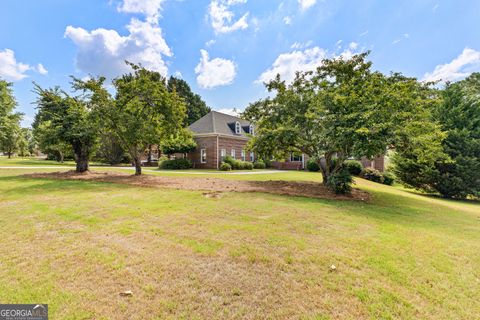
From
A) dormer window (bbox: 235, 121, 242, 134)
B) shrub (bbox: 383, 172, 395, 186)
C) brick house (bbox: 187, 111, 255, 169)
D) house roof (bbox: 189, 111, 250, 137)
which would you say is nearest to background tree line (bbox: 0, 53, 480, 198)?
shrub (bbox: 383, 172, 395, 186)

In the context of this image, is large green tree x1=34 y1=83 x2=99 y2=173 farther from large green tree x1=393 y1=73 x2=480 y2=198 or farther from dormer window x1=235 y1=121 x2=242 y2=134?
large green tree x1=393 y1=73 x2=480 y2=198

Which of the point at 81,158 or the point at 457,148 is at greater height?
the point at 457,148

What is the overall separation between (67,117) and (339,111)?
1617cm

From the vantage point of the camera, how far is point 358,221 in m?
5.75

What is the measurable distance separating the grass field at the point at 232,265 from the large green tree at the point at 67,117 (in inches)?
342

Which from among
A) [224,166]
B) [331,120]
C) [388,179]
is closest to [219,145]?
[224,166]

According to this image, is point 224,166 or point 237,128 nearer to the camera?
point 224,166

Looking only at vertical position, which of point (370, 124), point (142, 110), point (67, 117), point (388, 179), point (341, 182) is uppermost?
point (142, 110)

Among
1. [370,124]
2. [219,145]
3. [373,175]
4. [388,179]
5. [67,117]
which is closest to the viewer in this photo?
[370,124]

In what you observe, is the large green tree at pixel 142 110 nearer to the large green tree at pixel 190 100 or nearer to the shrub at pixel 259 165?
the shrub at pixel 259 165

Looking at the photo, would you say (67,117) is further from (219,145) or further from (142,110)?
(219,145)

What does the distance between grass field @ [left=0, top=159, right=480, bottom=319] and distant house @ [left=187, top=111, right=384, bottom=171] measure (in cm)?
1838

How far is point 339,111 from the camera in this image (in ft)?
31.1

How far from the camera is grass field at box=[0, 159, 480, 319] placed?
237 cm
